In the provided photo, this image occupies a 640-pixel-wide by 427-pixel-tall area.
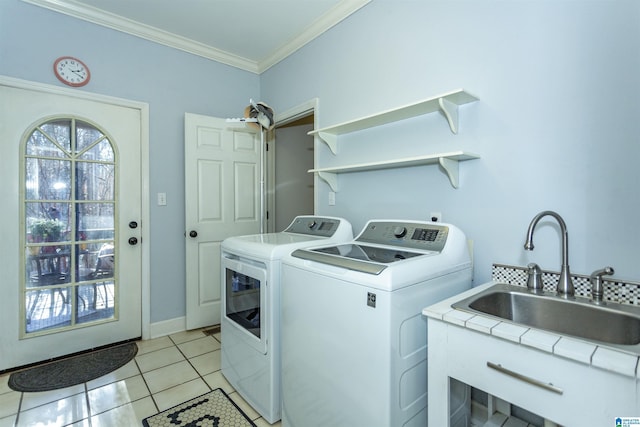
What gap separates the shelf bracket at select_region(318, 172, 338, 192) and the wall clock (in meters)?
1.97

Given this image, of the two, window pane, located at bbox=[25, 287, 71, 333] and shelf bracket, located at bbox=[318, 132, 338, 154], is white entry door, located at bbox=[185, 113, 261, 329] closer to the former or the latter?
window pane, located at bbox=[25, 287, 71, 333]

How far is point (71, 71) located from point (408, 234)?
274cm

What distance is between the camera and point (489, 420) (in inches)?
56.5

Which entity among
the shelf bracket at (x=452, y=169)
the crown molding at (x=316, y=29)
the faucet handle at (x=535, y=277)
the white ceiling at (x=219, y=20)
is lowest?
the faucet handle at (x=535, y=277)

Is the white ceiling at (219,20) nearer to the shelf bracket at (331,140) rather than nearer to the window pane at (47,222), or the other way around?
the shelf bracket at (331,140)

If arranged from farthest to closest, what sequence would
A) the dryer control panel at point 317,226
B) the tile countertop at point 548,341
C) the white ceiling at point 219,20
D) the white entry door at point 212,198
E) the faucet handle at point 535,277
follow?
the white entry door at point 212,198, the white ceiling at point 219,20, the dryer control panel at point 317,226, the faucet handle at point 535,277, the tile countertop at point 548,341

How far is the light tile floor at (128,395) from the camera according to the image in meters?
1.70

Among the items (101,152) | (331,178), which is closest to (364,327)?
(331,178)

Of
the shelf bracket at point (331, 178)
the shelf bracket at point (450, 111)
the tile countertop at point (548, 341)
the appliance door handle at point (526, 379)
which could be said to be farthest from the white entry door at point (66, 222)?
the appliance door handle at point (526, 379)

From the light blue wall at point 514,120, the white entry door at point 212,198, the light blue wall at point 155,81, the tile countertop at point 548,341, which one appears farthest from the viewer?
the white entry door at point 212,198

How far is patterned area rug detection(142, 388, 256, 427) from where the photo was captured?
1.65 meters

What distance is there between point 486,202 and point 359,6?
1646 millimetres

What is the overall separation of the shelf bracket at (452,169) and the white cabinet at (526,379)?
0.83m

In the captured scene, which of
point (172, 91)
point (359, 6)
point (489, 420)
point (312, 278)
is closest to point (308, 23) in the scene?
point (359, 6)
